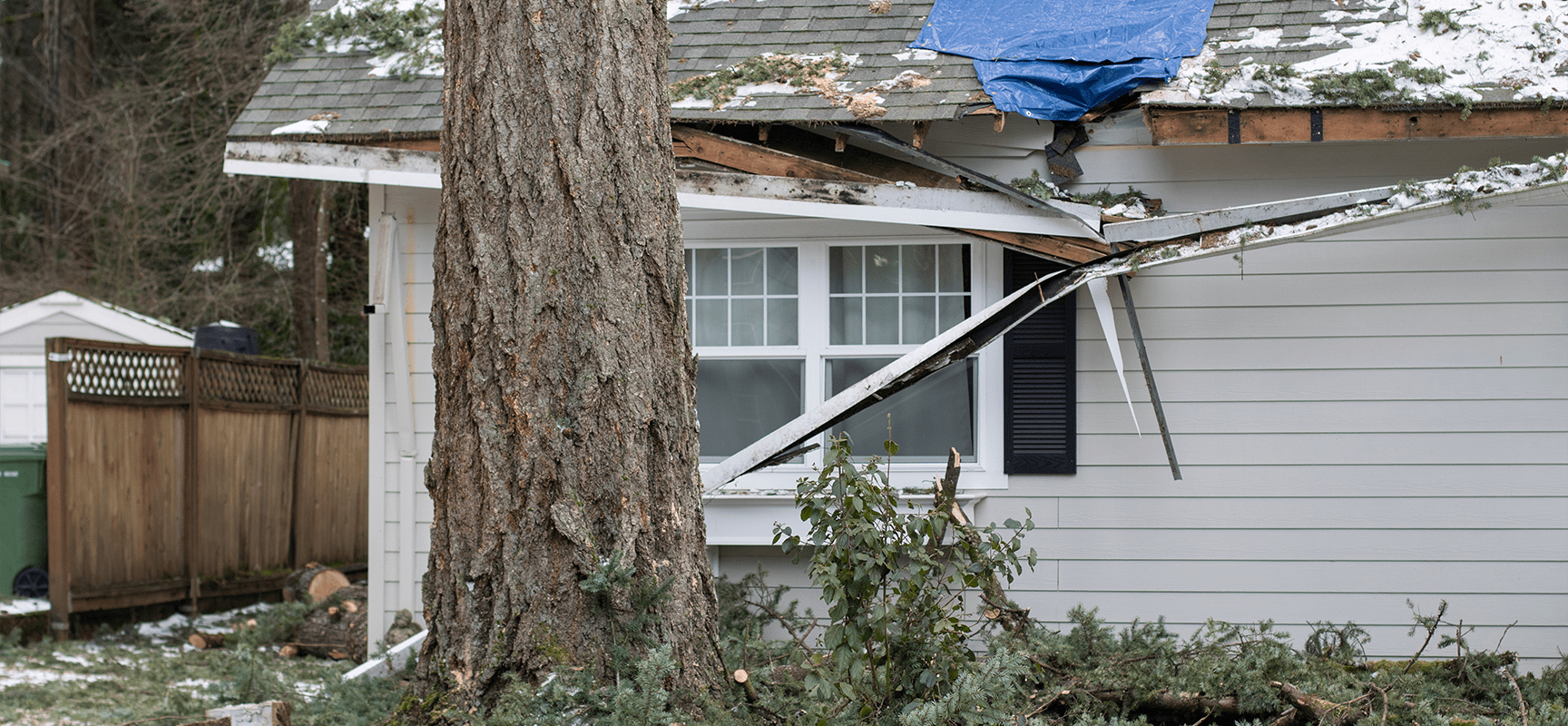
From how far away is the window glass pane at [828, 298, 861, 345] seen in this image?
5.39m

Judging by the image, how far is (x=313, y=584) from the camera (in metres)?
7.39

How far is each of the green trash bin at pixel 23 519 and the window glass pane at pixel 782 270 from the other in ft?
16.0

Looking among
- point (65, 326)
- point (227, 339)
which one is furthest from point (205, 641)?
point (65, 326)

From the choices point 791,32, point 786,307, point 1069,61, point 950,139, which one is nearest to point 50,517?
point 786,307

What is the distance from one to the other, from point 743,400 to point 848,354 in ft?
1.89

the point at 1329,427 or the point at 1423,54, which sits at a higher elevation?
the point at 1423,54

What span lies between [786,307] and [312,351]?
25.0 feet

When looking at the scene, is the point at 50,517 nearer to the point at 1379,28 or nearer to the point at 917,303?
the point at 917,303

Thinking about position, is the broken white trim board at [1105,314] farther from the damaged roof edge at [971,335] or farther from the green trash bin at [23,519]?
the green trash bin at [23,519]

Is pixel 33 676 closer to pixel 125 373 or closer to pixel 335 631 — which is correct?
pixel 335 631

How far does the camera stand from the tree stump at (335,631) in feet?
21.0

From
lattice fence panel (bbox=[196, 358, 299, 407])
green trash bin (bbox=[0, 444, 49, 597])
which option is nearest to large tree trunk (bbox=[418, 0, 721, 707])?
green trash bin (bbox=[0, 444, 49, 597])

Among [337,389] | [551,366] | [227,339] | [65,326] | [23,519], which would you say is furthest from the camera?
[337,389]

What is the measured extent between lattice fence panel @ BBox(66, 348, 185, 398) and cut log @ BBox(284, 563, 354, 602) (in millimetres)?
1475
